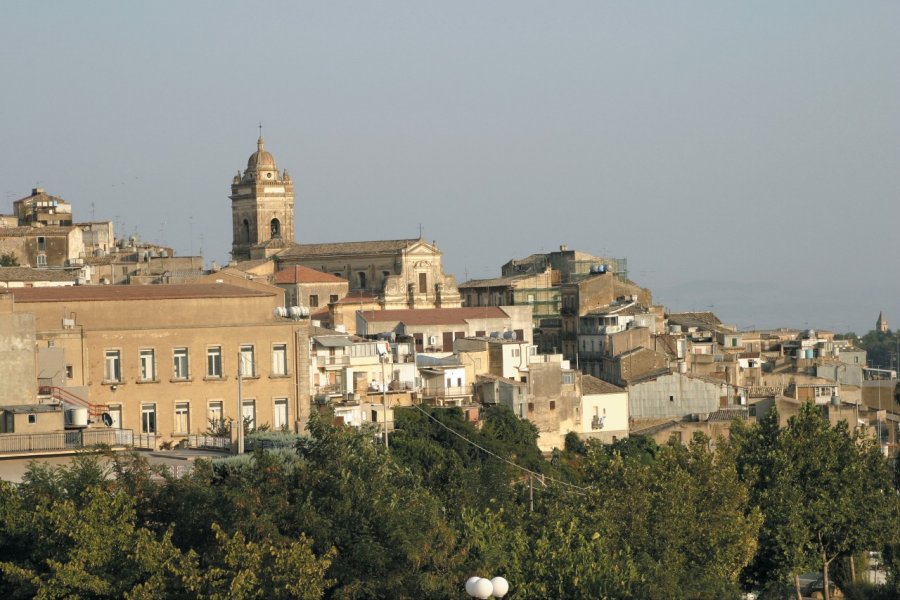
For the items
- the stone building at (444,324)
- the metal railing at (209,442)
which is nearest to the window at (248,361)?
the metal railing at (209,442)

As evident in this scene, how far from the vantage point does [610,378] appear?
8175 centimetres

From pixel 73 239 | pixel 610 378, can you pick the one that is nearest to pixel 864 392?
pixel 610 378

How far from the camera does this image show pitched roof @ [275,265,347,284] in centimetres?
9888

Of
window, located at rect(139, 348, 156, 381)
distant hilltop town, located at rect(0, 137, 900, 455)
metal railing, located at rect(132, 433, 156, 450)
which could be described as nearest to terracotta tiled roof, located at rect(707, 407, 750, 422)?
distant hilltop town, located at rect(0, 137, 900, 455)

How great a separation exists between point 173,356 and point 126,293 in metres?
2.56

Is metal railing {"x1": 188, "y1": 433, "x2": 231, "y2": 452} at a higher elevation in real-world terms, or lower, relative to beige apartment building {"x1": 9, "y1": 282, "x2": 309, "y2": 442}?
lower

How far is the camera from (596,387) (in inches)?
2931

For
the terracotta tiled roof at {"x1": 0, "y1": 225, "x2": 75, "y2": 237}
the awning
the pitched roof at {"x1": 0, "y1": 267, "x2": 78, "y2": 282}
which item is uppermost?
the terracotta tiled roof at {"x1": 0, "y1": 225, "x2": 75, "y2": 237}

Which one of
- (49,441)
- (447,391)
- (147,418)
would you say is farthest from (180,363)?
(447,391)

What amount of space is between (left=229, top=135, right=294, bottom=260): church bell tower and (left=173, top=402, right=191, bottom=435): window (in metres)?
78.0

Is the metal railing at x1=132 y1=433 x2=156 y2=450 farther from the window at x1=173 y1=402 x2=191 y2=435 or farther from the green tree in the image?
the green tree

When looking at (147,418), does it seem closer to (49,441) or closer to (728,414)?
(49,441)

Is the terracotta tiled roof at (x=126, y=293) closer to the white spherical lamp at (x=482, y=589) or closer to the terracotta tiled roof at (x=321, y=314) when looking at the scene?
the white spherical lamp at (x=482, y=589)

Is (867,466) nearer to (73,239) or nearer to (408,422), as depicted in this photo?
Answer: (408,422)
